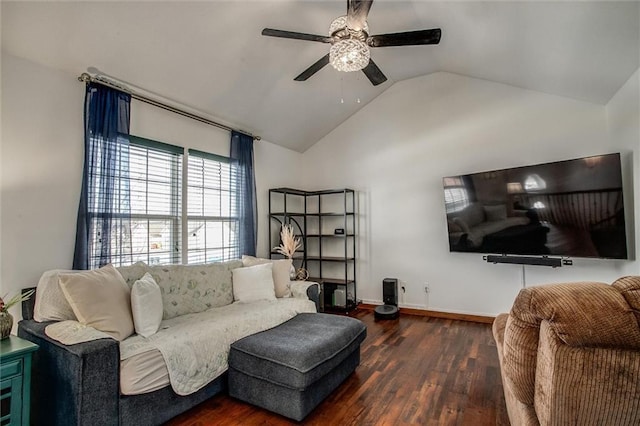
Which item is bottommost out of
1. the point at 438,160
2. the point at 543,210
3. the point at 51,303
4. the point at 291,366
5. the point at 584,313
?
the point at 291,366

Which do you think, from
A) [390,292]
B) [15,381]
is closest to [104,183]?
[15,381]

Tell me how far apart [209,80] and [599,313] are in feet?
11.4

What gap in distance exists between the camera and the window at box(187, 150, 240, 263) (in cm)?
362

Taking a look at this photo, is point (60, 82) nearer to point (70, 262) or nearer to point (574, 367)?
point (70, 262)

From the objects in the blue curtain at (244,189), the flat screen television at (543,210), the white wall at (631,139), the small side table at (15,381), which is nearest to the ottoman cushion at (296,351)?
the small side table at (15,381)

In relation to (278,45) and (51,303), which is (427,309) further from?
(51,303)

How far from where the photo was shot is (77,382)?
62.7 inches

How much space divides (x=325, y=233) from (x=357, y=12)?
3.57 m

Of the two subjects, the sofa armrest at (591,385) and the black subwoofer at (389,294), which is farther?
the black subwoofer at (389,294)

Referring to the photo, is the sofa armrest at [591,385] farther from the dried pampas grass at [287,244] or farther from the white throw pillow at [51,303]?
the dried pampas grass at [287,244]

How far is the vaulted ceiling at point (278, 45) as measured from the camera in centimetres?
223

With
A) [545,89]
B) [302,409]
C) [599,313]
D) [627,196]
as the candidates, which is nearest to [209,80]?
[302,409]

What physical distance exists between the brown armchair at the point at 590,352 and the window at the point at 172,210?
10.1 ft

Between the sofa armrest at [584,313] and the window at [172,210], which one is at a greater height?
the window at [172,210]
